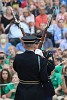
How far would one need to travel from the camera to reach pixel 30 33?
14859mm

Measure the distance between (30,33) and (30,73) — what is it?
7.81 metres

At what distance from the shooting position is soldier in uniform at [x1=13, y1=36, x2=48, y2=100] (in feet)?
23.1

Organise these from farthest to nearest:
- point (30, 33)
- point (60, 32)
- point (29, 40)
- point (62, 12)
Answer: point (62, 12) → point (30, 33) → point (60, 32) → point (29, 40)

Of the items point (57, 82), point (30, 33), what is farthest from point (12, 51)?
point (57, 82)

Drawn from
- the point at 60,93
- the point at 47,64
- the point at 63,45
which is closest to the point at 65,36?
the point at 63,45

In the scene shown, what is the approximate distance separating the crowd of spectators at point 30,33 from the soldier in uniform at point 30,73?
193 cm

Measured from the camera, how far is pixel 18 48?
1376 cm

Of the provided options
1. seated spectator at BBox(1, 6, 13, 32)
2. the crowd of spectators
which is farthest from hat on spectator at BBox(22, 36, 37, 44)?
seated spectator at BBox(1, 6, 13, 32)

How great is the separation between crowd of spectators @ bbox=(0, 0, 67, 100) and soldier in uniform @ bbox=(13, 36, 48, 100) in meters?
1.93

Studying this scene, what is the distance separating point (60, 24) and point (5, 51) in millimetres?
2226

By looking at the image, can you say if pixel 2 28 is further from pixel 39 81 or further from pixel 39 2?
pixel 39 81

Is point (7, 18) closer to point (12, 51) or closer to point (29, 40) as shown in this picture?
point (12, 51)

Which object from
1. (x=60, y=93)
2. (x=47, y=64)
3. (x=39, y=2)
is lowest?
(x=60, y=93)

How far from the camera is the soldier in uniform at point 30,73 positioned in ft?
23.1
